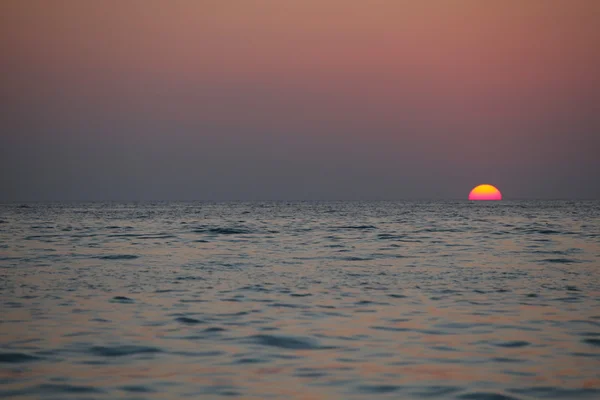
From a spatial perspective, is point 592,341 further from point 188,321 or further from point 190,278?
point 190,278

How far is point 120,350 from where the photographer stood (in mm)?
9281

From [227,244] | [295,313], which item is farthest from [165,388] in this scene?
[227,244]

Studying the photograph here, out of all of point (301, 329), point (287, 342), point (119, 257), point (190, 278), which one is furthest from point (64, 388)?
point (119, 257)

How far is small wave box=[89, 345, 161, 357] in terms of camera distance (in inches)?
358

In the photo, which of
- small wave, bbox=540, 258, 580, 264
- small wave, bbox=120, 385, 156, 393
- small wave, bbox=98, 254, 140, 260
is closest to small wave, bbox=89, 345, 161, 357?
small wave, bbox=120, 385, 156, 393

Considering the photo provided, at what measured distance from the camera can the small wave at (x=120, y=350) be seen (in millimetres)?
9094

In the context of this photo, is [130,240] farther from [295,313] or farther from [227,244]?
[295,313]

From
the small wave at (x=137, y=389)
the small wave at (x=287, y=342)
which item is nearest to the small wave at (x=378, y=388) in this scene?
the small wave at (x=287, y=342)

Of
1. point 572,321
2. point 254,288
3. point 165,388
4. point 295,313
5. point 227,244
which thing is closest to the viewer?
point 165,388

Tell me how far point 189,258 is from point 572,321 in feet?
47.5

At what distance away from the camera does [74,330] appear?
34.8 feet

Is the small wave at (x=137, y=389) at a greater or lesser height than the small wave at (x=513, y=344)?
greater

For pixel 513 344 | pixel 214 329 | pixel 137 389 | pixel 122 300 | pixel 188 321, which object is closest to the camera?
pixel 137 389

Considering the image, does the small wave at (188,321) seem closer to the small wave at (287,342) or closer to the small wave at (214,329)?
the small wave at (214,329)
